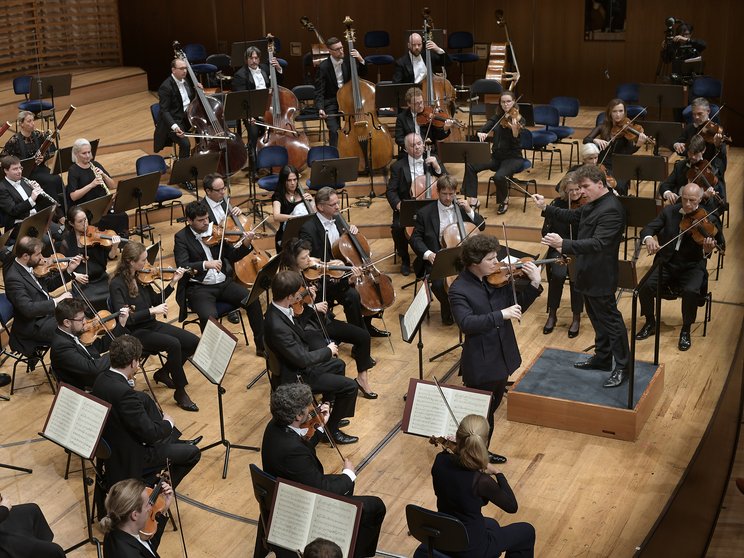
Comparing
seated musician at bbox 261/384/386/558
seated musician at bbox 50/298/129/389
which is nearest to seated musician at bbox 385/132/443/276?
seated musician at bbox 50/298/129/389

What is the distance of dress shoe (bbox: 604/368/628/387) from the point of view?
19.2 feet

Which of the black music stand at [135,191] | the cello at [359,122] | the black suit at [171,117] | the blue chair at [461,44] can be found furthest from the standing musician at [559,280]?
the blue chair at [461,44]

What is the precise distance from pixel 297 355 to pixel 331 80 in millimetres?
5604

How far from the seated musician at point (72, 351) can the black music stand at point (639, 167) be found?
472cm

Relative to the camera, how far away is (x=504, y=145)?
9305mm

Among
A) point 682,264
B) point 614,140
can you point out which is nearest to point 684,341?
point 682,264

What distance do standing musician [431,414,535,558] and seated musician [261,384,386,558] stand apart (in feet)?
1.34

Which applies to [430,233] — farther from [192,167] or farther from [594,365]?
[192,167]

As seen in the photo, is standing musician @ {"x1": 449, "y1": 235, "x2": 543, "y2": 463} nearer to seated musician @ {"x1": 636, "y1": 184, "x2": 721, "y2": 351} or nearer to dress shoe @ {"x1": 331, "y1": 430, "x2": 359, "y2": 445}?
dress shoe @ {"x1": 331, "y1": 430, "x2": 359, "y2": 445}

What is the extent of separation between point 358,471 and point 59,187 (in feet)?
15.1

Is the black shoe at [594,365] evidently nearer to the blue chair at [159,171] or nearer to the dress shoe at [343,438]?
the dress shoe at [343,438]

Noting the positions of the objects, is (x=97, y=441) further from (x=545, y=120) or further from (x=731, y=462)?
(x=545, y=120)

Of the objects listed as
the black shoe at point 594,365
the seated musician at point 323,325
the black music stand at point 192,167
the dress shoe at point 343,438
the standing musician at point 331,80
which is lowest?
the dress shoe at point 343,438

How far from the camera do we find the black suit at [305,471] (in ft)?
14.1
